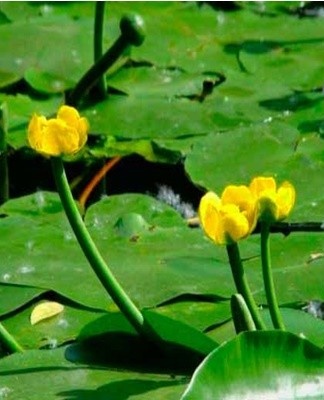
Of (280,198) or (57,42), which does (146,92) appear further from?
(280,198)

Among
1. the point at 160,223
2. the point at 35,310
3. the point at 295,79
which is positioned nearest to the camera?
the point at 35,310

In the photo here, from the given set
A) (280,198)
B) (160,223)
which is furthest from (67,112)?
(160,223)

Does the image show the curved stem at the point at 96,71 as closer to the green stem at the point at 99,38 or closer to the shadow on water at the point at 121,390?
the green stem at the point at 99,38

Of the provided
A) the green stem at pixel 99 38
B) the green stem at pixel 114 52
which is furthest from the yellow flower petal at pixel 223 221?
the green stem at pixel 99 38

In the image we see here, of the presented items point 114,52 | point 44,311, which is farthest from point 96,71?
point 44,311

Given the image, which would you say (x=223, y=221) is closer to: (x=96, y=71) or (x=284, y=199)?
(x=284, y=199)
